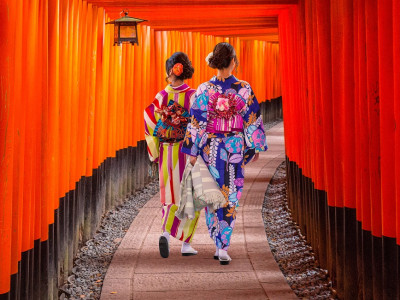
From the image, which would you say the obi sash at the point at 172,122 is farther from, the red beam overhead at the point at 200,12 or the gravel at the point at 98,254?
the red beam overhead at the point at 200,12

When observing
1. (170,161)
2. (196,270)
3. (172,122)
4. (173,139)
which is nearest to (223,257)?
(196,270)

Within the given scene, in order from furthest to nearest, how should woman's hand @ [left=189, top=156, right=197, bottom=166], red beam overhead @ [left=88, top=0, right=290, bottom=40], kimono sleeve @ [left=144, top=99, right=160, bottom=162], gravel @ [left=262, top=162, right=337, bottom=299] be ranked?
red beam overhead @ [left=88, top=0, right=290, bottom=40]
kimono sleeve @ [left=144, top=99, right=160, bottom=162]
woman's hand @ [left=189, top=156, right=197, bottom=166]
gravel @ [left=262, top=162, right=337, bottom=299]

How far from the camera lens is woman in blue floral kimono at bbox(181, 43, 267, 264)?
608 cm

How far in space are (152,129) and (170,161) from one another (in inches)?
14.9

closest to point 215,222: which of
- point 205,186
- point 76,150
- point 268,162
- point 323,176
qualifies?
point 205,186

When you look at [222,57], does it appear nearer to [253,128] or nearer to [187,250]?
[253,128]

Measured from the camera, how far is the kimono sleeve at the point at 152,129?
675 cm

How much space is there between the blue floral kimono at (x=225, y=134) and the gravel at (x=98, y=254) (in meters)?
1.20

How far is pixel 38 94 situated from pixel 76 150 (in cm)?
205

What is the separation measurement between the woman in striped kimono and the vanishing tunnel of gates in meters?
0.78

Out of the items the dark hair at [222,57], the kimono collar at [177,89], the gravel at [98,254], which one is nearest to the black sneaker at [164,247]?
the gravel at [98,254]

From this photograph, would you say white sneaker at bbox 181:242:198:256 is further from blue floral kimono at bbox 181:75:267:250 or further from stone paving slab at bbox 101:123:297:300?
blue floral kimono at bbox 181:75:267:250

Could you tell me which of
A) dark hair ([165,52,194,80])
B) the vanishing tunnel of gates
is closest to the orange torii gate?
the vanishing tunnel of gates

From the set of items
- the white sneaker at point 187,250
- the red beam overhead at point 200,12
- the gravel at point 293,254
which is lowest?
the gravel at point 293,254
